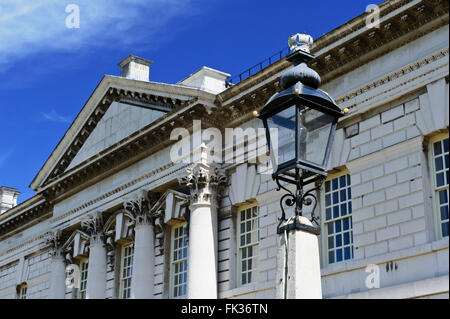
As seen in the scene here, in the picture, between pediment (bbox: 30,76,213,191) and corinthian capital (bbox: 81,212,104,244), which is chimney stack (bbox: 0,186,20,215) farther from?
corinthian capital (bbox: 81,212,104,244)

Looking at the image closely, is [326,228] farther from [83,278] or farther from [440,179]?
[83,278]

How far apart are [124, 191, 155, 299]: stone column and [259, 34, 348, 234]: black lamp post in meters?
16.9

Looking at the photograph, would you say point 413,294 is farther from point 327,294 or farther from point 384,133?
point 384,133

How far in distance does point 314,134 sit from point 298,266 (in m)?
1.94

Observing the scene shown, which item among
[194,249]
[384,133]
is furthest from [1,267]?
[384,133]

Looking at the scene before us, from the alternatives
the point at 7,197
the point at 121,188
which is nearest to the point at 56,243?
the point at 121,188

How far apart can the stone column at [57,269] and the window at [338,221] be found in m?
14.0

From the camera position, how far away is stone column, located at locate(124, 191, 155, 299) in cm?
2628

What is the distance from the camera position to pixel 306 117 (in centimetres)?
988

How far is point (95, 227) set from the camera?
29.5 meters

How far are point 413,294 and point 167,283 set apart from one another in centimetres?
1031

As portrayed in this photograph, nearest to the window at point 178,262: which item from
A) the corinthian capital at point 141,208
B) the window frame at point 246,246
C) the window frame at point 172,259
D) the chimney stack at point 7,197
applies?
the window frame at point 172,259

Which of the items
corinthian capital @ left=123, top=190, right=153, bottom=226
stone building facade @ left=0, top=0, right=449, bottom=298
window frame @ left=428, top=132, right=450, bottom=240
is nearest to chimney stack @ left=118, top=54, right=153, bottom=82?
stone building facade @ left=0, top=0, right=449, bottom=298

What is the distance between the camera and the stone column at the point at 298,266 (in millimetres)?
8570
